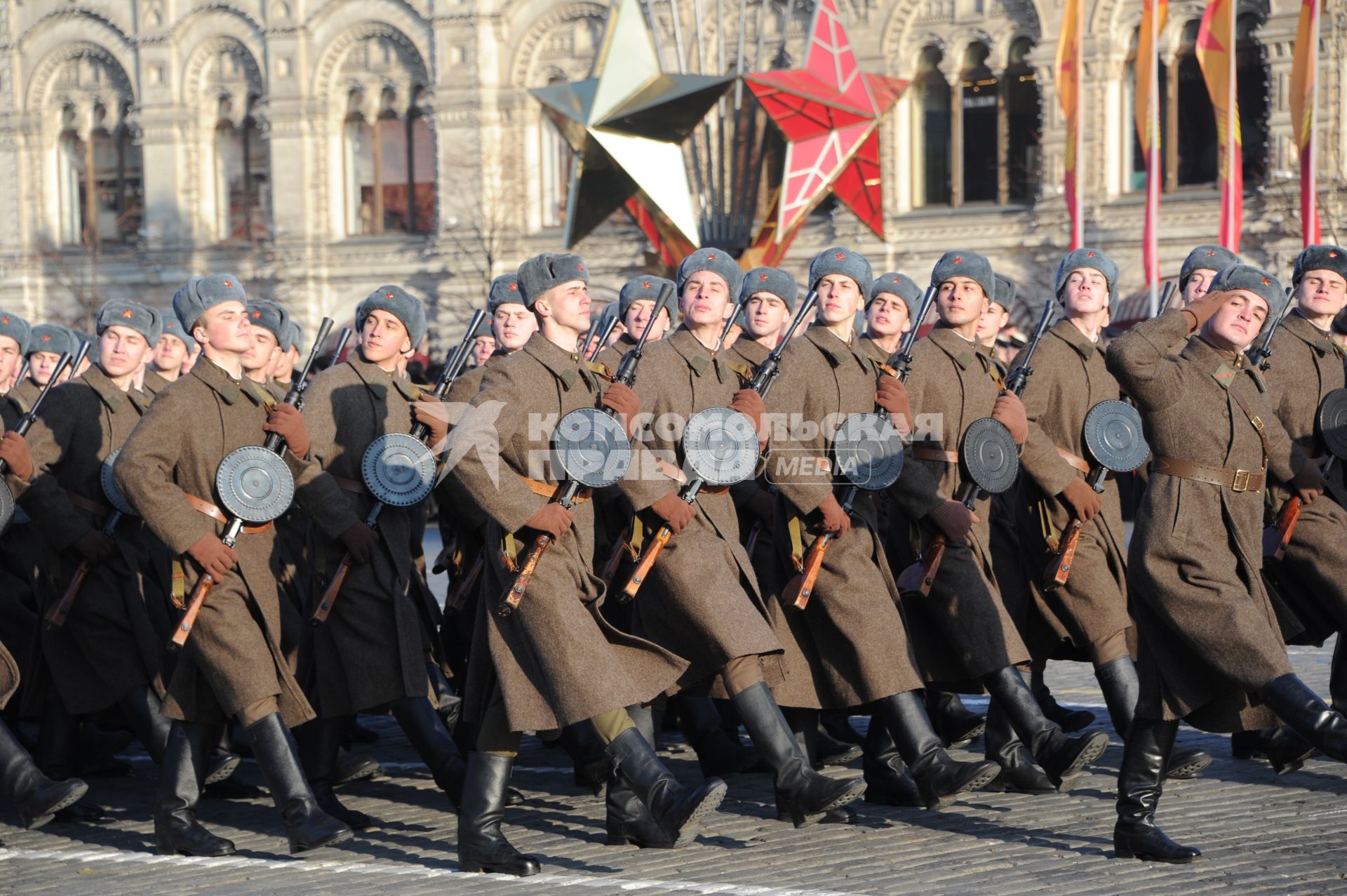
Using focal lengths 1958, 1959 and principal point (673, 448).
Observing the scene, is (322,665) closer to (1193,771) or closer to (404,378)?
(404,378)

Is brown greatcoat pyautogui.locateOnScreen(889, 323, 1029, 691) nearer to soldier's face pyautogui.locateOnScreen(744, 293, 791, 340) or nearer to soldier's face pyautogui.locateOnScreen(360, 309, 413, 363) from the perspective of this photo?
soldier's face pyautogui.locateOnScreen(744, 293, 791, 340)

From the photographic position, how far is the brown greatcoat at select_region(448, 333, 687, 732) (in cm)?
612

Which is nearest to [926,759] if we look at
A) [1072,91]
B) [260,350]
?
[260,350]

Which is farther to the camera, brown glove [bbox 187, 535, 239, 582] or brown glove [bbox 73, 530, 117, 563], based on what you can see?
brown glove [bbox 73, 530, 117, 563]

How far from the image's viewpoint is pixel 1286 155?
26172 millimetres

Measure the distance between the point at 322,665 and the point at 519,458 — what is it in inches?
50.1

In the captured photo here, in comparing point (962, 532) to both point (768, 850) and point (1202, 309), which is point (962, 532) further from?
point (768, 850)

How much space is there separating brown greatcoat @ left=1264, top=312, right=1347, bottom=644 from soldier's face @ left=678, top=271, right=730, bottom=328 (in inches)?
86.6

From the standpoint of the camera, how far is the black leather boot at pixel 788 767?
625 cm

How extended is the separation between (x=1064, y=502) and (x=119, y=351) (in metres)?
3.79

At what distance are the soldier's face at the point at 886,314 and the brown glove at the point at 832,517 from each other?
5.61ft

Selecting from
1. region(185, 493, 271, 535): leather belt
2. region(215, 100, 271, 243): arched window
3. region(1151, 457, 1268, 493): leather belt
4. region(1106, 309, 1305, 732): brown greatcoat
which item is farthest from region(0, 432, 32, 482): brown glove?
region(215, 100, 271, 243): arched window

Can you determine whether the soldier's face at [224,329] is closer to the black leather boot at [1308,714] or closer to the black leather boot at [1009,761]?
the black leather boot at [1009,761]

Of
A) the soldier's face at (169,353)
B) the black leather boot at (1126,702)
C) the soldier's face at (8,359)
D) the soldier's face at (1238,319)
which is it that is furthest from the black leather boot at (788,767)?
the soldier's face at (8,359)
